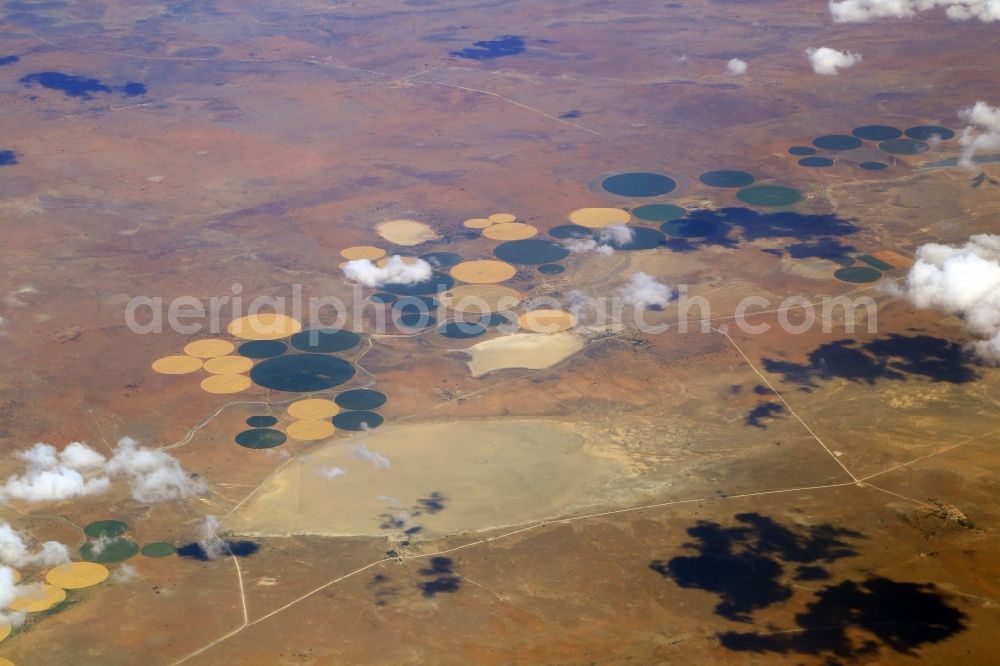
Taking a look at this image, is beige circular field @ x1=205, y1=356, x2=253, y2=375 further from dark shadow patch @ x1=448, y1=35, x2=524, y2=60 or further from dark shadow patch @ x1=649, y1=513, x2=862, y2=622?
dark shadow patch @ x1=448, y1=35, x2=524, y2=60

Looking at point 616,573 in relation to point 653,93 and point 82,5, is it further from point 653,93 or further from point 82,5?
point 82,5

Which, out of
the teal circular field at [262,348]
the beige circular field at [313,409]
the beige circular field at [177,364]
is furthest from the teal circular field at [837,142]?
the beige circular field at [177,364]

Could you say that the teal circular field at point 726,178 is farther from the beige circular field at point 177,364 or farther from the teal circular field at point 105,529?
the teal circular field at point 105,529

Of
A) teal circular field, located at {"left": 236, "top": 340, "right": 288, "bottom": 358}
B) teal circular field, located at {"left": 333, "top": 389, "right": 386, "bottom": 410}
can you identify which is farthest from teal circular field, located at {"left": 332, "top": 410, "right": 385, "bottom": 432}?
teal circular field, located at {"left": 236, "top": 340, "right": 288, "bottom": 358}

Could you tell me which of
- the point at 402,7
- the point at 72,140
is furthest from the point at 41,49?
the point at 402,7

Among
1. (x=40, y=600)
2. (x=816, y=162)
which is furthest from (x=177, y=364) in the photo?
(x=816, y=162)
